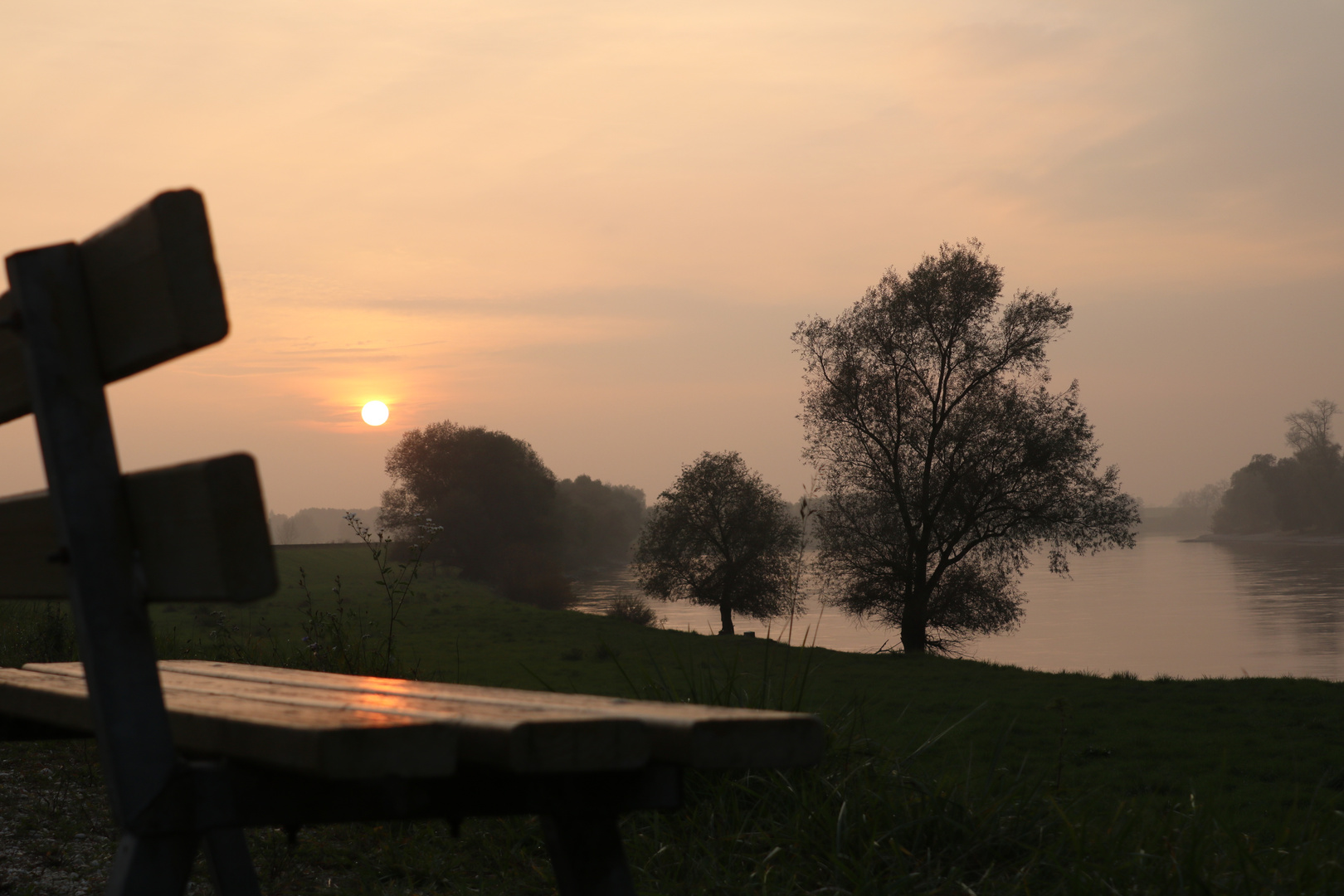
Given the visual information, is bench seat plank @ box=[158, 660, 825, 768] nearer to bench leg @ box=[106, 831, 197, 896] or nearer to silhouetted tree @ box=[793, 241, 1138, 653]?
bench leg @ box=[106, 831, 197, 896]

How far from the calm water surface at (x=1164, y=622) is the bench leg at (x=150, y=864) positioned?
65.3ft

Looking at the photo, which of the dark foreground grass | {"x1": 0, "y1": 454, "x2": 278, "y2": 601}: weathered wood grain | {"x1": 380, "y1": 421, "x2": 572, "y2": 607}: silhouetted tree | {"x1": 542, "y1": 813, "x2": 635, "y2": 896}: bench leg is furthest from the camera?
{"x1": 380, "y1": 421, "x2": 572, "y2": 607}: silhouetted tree

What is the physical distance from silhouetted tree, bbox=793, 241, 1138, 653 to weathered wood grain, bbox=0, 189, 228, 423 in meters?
25.5

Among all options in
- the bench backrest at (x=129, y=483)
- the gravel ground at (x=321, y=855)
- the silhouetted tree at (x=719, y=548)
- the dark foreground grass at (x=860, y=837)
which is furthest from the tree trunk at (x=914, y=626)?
the bench backrest at (x=129, y=483)

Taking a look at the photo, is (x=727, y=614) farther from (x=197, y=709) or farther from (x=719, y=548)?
(x=197, y=709)

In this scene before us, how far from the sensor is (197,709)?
1732 mm

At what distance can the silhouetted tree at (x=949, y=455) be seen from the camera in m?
26.4

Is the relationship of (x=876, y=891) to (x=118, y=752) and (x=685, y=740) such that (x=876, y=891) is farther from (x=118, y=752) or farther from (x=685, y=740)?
(x=118, y=752)

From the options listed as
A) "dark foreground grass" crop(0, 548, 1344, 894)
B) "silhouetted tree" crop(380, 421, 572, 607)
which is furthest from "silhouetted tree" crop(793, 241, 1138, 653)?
"silhouetted tree" crop(380, 421, 572, 607)

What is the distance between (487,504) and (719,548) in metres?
20.9

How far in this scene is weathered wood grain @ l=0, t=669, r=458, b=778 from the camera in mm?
1328

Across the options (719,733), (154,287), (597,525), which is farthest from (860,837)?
(597,525)

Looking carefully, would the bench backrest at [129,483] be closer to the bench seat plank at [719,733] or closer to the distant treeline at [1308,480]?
the bench seat plank at [719,733]

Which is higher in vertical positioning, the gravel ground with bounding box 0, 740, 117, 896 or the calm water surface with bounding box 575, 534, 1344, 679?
the gravel ground with bounding box 0, 740, 117, 896
